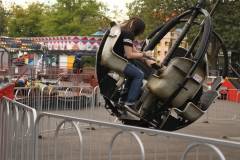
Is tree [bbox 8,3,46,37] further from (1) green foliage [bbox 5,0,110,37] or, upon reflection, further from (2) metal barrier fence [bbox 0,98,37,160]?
(2) metal barrier fence [bbox 0,98,37,160]

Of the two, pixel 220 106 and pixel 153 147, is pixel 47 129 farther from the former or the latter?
pixel 220 106

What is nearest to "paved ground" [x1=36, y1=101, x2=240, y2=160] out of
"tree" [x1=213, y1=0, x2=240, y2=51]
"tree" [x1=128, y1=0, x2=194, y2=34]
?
"tree" [x1=128, y1=0, x2=194, y2=34]

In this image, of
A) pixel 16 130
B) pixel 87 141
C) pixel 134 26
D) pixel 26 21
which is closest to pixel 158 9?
pixel 26 21

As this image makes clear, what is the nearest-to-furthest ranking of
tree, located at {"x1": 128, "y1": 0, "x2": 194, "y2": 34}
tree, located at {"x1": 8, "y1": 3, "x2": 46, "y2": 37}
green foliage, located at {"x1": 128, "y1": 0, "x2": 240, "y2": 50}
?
green foliage, located at {"x1": 128, "y1": 0, "x2": 240, "y2": 50} < tree, located at {"x1": 128, "y1": 0, "x2": 194, "y2": 34} < tree, located at {"x1": 8, "y1": 3, "x2": 46, "y2": 37}

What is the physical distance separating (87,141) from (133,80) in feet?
11.9

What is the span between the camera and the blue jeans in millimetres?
9188

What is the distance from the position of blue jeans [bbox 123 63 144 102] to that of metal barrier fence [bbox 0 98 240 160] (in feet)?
7.10

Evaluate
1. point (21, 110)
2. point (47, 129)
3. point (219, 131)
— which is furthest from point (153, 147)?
point (219, 131)

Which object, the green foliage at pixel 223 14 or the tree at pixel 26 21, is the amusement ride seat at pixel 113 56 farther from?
the tree at pixel 26 21

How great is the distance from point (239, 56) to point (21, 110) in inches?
1547

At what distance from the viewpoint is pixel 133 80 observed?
9273 mm

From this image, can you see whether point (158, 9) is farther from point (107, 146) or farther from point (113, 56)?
point (107, 146)

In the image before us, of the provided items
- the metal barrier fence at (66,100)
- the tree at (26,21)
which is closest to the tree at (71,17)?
the tree at (26,21)

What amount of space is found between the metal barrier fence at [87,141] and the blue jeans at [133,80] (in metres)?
2.16
